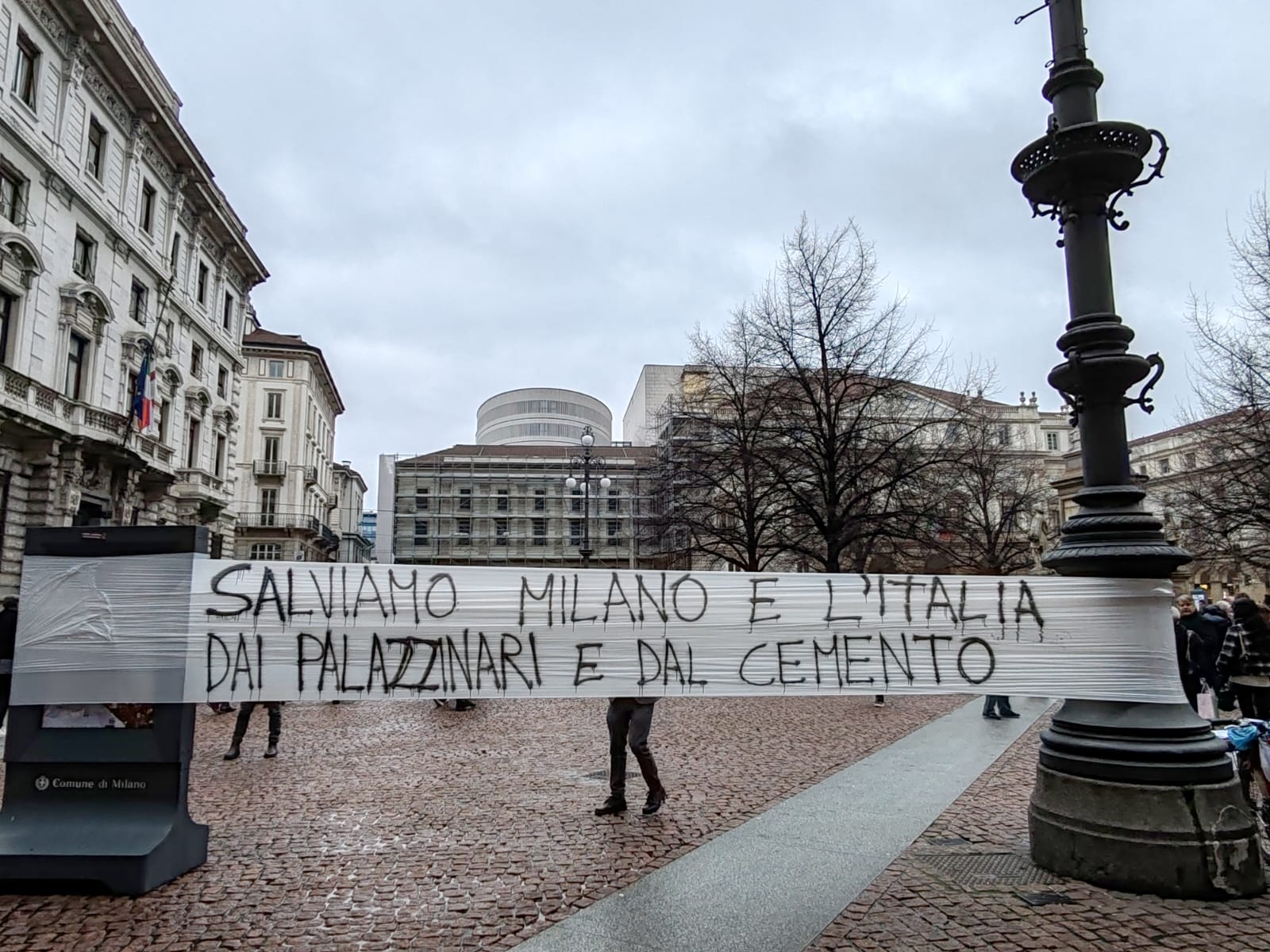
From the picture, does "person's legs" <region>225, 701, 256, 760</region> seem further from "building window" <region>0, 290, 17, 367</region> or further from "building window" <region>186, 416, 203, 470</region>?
"building window" <region>186, 416, 203, 470</region>

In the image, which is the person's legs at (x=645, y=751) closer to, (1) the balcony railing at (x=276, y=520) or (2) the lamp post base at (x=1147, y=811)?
(2) the lamp post base at (x=1147, y=811)

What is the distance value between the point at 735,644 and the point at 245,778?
5.13m

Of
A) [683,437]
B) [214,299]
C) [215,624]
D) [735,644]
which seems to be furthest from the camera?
[214,299]

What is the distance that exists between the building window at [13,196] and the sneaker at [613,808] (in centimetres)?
2445

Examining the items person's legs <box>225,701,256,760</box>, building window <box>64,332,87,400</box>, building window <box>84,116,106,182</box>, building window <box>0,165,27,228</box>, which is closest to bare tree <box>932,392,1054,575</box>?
person's legs <box>225,701,256,760</box>

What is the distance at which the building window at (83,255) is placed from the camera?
2597cm

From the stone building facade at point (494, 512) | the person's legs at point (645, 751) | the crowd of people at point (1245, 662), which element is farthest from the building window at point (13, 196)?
the stone building facade at point (494, 512)

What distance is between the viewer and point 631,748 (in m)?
6.32

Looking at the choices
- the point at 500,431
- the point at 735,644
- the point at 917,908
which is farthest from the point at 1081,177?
the point at 500,431

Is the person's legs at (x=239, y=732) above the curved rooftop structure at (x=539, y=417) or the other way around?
the other way around

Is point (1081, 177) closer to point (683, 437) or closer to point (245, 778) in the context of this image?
point (245, 778)

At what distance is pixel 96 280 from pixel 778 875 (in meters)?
29.8

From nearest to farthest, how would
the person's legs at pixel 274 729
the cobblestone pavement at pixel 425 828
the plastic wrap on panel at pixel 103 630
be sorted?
the cobblestone pavement at pixel 425 828, the plastic wrap on panel at pixel 103 630, the person's legs at pixel 274 729

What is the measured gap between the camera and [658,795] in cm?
643
